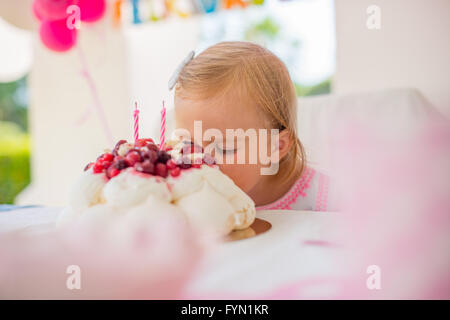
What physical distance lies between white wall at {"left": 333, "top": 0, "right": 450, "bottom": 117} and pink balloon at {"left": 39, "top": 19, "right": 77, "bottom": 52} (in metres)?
1.24

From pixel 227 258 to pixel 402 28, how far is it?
1207 mm

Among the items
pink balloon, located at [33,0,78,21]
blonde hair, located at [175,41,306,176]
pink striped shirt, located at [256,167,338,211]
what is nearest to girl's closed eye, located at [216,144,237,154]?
blonde hair, located at [175,41,306,176]

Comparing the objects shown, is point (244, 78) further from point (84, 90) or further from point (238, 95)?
point (84, 90)

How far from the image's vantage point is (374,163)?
0.54 m

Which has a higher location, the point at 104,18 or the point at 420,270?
the point at 104,18

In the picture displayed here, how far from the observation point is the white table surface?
1.36 feet

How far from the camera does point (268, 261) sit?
1.52ft

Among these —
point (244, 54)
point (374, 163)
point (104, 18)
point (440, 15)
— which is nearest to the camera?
point (374, 163)

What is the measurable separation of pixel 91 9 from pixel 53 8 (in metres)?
0.35

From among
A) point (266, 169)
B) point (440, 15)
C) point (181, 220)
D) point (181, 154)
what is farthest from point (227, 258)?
point (440, 15)

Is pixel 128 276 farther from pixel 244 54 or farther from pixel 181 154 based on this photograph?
pixel 244 54

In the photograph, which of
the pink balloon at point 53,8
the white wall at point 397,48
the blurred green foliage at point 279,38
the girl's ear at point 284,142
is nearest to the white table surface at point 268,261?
the girl's ear at point 284,142

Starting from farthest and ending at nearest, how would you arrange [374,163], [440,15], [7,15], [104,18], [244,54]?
[104,18] < [7,15] < [440,15] < [244,54] < [374,163]

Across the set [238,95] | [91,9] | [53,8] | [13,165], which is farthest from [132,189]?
[13,165]
